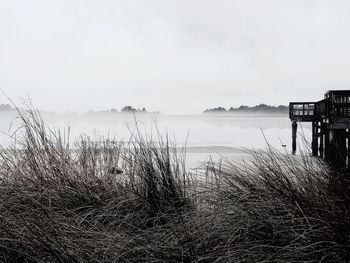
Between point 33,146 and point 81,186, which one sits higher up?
point 33,146

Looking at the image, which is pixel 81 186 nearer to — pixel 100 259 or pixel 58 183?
pixel 58 183

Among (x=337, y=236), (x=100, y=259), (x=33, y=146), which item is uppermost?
(x=33, y=146)

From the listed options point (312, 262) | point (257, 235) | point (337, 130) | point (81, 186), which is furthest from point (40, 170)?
point (337, 130)

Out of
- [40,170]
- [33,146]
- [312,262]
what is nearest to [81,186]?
[40,170]

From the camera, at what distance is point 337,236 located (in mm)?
2471

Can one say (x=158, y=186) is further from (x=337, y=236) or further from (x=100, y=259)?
(x=337, y=236)

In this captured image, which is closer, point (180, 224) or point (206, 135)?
point (180, 224)

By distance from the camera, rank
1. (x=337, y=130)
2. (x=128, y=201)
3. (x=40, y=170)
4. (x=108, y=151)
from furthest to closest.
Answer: (x=337, y=130), (x=108, y=151), (x=40, y=170), (x=128, y=201)

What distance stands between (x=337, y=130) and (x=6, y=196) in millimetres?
8646

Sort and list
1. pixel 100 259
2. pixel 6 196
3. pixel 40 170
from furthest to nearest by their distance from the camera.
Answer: pixel 40 170, pixel 6 196, pixel 100 259

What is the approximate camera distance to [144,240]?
291 cm

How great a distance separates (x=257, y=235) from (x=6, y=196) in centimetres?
222

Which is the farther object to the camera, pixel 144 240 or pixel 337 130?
pixel 337 130

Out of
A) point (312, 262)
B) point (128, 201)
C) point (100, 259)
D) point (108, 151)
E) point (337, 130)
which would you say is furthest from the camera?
point (337, 130)
